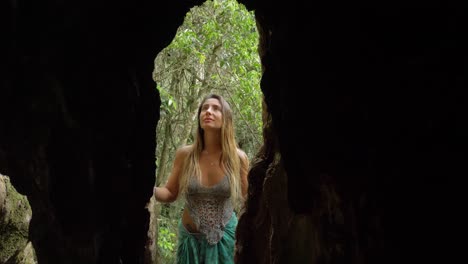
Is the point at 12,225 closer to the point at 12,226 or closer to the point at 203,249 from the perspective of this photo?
the point at 12,226

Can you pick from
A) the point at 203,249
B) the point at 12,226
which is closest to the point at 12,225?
the point at 12,226

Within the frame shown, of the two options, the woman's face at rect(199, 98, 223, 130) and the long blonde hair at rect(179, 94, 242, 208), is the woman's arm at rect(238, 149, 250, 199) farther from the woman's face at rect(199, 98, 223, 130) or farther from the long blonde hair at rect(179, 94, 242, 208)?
the woman's face at rect(199, 98, 223, 130)

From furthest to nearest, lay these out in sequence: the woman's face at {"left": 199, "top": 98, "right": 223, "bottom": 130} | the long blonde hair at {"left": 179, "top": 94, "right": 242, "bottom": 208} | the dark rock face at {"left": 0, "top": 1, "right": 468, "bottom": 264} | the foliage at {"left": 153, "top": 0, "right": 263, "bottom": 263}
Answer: the foliage at {"left": 153, "top": 0, "right": 263, "bottom": 263} < the woman's face at {"left": 199, "top": 98, "right": 223, "bottom": 130} < the long blonde hair at {"left": 179, "top": 94, "right": 242, "bottom": 208} < the dark rock face at {"left": 0, "top": 1, "right": 468, "bottom": 264}

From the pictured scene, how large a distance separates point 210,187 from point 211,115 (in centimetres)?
62

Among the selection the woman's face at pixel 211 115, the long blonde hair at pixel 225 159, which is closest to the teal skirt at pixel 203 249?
the long blonde hair at pixel 225 159

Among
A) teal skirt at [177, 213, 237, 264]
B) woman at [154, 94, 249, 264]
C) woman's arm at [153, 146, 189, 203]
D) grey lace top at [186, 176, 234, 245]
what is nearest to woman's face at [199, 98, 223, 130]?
woman at [154, 94, 249, 264]

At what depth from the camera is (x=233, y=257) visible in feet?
13.0

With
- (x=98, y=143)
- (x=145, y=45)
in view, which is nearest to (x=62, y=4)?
(x=145, y=45)

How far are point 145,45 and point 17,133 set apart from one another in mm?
1038

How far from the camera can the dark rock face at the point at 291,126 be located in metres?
2.33

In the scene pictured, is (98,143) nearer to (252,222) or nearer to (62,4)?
(62,4)

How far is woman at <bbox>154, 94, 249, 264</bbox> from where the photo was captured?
376cm

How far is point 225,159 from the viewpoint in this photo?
3.98 meters

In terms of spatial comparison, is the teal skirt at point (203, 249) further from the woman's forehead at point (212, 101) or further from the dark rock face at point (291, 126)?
the woman's forehead at point (212, 101)
